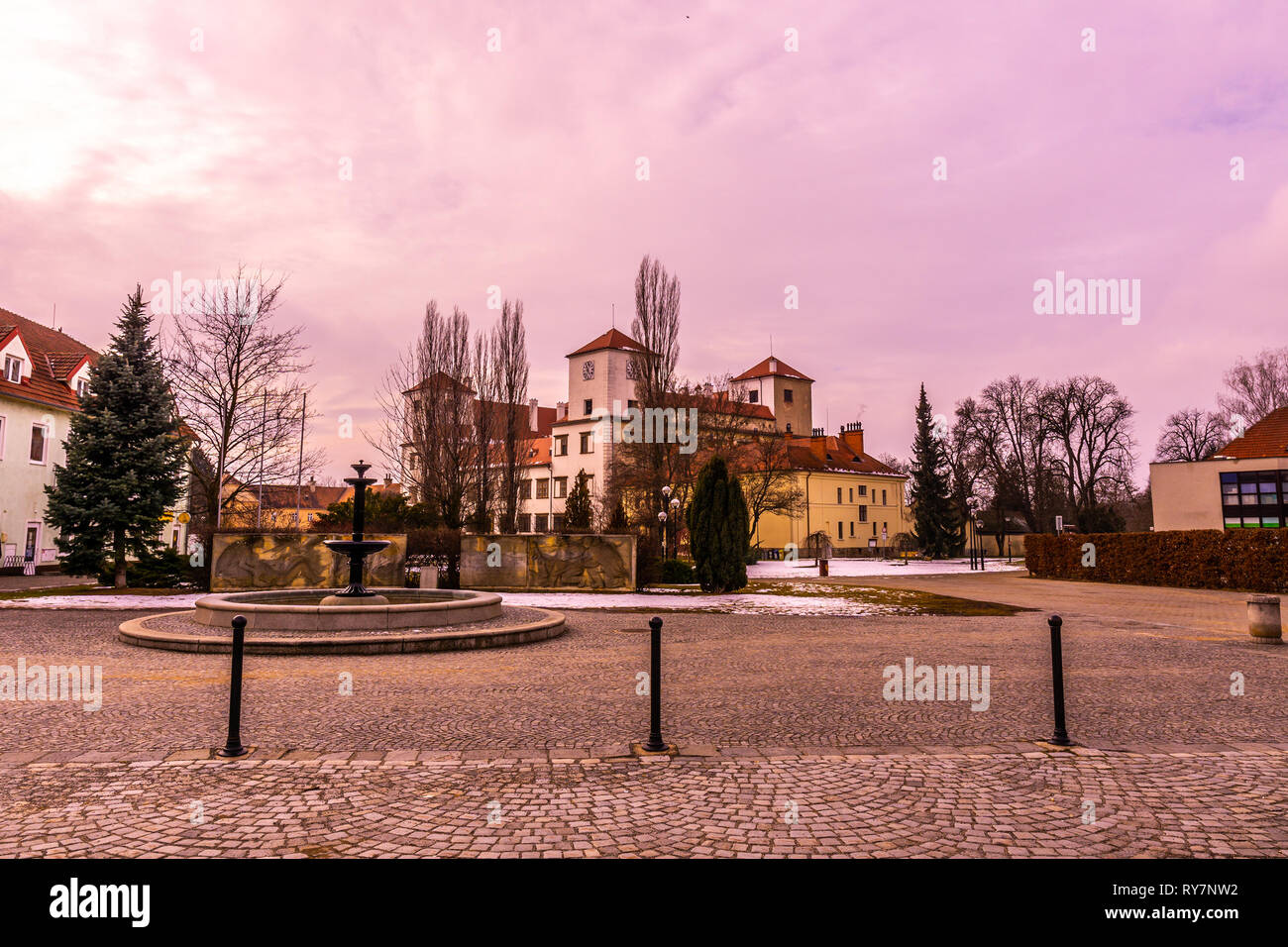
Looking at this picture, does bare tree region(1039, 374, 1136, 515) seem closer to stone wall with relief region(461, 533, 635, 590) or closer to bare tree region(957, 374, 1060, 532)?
bare tree region(957, 374, 1060, 532)

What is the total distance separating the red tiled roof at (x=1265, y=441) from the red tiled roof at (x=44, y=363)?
55454 millimetres

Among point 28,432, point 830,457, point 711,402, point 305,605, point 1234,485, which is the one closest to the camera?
point 305,605

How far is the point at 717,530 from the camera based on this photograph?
82.1 feet

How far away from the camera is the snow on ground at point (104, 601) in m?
18.4

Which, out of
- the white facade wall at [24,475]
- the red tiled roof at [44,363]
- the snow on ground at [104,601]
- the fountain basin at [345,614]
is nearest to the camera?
the fountain basin at [345,614]

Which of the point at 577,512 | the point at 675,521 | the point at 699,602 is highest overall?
the point at 577,512

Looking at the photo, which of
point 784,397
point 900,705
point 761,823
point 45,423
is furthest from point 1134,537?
point 784,397

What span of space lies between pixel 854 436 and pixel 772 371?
12.2 metres

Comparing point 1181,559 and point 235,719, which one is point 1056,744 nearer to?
point 235,719

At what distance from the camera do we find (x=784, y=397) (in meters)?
82.8

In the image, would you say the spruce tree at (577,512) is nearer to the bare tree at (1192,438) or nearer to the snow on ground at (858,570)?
the snow on ground at (858,570)

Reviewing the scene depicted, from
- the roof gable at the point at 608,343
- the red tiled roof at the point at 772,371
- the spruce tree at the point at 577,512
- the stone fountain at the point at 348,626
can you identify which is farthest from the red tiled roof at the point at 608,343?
the stone fountain at the point at 348,626

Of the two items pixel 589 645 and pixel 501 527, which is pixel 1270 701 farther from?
pixel 501 527

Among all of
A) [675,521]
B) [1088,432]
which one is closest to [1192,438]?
[1088,432]
